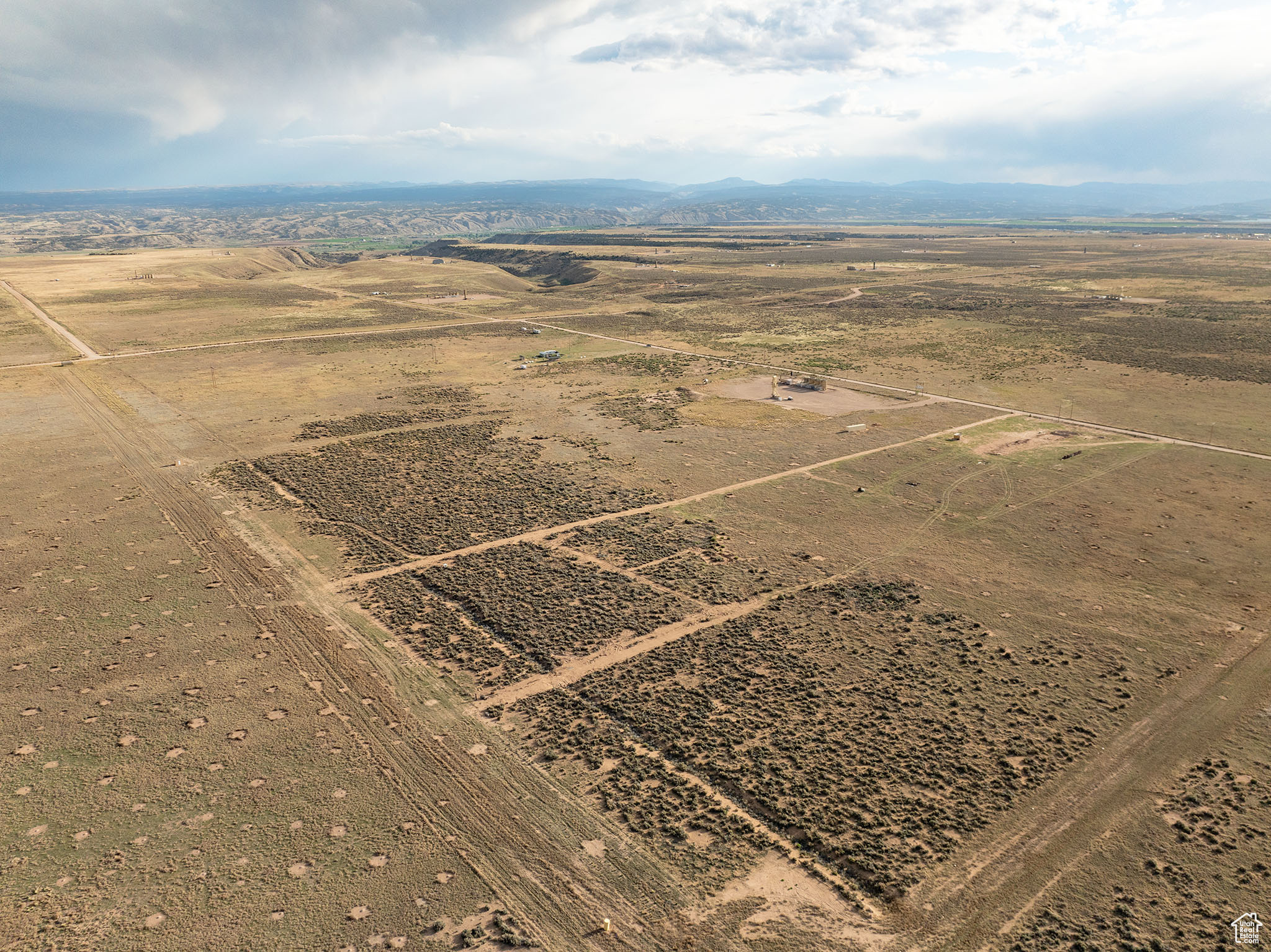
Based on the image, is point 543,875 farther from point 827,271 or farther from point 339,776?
point 827,271

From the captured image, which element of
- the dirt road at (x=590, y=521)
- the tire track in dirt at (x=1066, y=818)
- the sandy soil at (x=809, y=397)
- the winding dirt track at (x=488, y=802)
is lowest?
the winding dirt track at (x=488, y=802)

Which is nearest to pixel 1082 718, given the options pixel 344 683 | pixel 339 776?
pixel 339 776

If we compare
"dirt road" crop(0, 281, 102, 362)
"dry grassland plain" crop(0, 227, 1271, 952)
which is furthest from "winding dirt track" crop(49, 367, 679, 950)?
"dirt road" crop(0, 281, 102, 362)

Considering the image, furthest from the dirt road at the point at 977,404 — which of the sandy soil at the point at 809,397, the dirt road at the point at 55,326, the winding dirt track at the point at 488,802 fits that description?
the dirt road at the point at 55,326

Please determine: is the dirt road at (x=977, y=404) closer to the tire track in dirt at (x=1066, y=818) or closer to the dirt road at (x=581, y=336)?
the dirt road at (x=581, y=336)

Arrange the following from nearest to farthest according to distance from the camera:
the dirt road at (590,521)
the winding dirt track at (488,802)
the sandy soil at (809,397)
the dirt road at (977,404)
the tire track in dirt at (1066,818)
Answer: the tire track in dirt at (1066,818)
the winding dirt track at (488,802)
the dirt road at (590,521)
the dirt road at (977,404)
the sandy soil at (809,397)

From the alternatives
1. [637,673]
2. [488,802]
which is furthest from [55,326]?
[488,802]
